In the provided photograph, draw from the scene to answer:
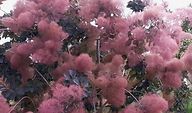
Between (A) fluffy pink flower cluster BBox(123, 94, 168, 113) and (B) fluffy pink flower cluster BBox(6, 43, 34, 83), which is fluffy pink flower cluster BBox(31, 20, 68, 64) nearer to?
(B) fluffy pink flower cluster BBox(6, 43, 34, 83)

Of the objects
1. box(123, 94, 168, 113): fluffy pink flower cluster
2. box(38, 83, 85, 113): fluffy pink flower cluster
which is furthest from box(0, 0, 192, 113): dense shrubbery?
box(38, 83, 85, 113): fluffy pink flower cluster

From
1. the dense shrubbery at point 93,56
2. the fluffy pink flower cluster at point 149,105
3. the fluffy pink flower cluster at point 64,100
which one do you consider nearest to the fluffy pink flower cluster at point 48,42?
the dense shrubbery at point 93,56

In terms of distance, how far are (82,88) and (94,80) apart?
0.64ft

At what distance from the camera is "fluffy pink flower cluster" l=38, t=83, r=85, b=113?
233 cm

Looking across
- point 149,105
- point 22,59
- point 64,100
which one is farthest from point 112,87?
point 22,59

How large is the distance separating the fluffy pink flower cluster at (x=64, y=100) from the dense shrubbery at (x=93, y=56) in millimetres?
105

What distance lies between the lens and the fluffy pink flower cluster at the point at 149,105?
2.54m

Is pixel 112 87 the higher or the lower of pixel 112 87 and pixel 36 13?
the lower

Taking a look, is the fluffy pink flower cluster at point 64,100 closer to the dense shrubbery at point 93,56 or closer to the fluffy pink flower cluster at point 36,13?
the dense shrubbery at point 93,56

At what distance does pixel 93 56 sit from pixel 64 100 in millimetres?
589

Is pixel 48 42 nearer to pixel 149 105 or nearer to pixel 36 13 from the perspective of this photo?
pixel 36 13

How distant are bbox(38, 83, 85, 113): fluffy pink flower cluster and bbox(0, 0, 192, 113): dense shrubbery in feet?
0.34

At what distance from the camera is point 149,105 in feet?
8.41

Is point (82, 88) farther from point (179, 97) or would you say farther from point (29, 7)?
point (179, 97)
